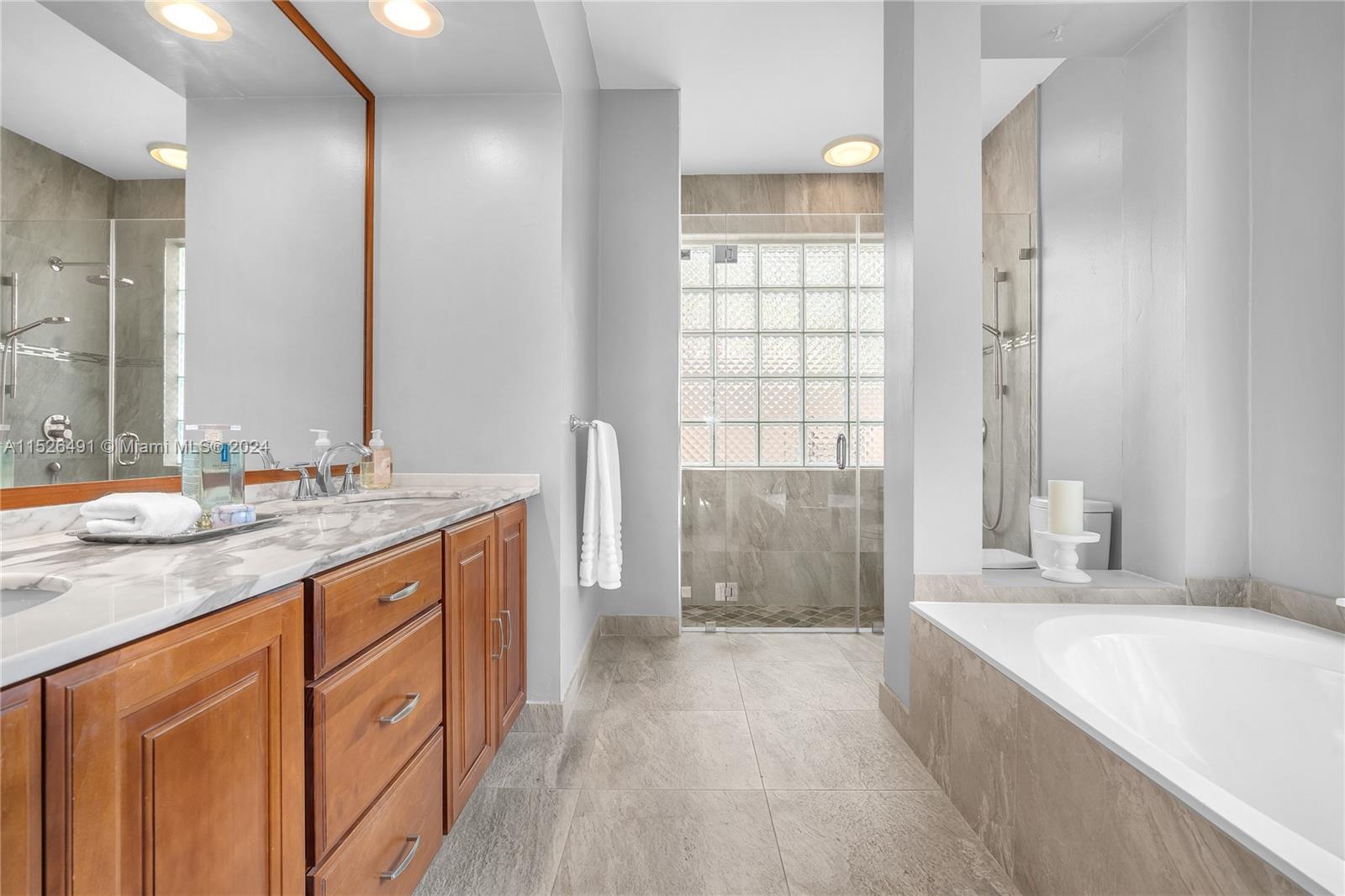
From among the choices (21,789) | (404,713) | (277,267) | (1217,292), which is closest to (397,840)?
(404,713)

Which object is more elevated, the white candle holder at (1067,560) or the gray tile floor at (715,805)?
the white candle holder at (1067,560)

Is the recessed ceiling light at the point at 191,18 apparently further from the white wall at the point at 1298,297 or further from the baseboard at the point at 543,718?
the white wall at the point at 1298,297

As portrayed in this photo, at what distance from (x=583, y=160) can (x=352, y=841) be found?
247cm

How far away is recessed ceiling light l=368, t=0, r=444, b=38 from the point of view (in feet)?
5.66

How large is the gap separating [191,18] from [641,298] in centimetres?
194

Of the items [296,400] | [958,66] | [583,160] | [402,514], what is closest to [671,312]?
[583,160]

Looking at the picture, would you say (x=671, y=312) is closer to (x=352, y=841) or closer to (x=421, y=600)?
(x=421, y=600)

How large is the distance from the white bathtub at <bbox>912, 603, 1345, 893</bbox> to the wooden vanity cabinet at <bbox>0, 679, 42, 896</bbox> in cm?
137

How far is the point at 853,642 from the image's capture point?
3.02m

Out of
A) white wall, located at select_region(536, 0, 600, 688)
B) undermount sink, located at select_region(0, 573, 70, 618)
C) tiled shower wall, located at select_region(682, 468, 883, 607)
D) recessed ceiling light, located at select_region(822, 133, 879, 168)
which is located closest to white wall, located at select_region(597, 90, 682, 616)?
white wall, located at select_region(536, 0, 600, 688)

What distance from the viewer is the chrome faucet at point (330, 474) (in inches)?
70.2

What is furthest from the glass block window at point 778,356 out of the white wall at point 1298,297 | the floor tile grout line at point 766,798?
the white wall at point 1298,297

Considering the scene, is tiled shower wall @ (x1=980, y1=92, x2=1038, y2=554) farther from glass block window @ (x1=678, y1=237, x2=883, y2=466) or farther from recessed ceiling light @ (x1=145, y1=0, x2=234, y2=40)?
recessed ceiling light @ (x1=145, y1=0, x2=234, y2=40)

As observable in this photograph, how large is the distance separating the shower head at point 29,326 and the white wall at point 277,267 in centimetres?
30
